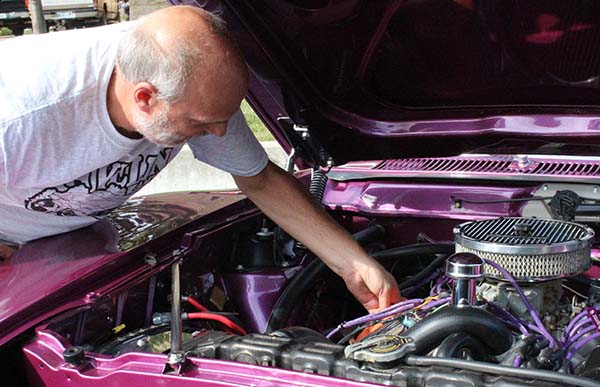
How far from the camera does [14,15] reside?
13305 millimetres

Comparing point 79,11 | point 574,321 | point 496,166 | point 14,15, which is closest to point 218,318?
point 574,321

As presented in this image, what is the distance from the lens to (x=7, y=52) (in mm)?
1725

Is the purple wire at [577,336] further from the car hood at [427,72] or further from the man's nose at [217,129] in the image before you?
the man's nose at [217,129]

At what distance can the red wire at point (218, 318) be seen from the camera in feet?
5.49

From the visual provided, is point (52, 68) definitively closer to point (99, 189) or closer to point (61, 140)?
point (61, 140)

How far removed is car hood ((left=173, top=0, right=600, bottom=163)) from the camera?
188cm

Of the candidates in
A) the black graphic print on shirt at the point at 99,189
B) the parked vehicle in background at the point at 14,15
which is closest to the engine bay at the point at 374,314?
the black graphic print on shirt at the point at 99,189

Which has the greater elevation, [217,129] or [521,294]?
[217,129]

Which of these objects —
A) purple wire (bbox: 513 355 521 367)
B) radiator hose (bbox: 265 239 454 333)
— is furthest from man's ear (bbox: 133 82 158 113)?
purple wire (bbox: 513 355 521 367)

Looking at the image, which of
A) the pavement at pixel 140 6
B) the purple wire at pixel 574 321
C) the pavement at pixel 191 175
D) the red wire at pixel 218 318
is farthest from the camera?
the pavement at pixel 191 175

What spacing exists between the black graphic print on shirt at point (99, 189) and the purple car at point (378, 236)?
0.07m

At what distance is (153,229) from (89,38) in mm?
495

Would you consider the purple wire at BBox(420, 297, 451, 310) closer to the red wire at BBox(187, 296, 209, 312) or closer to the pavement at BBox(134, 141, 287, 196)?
the red wire at BBox(187, 296, 209, 312)

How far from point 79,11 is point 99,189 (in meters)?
12.0
